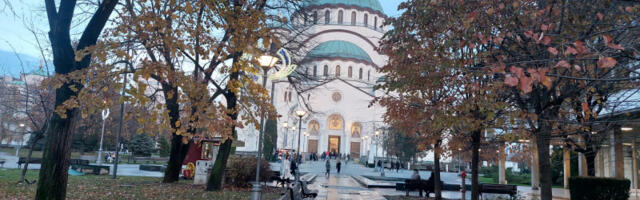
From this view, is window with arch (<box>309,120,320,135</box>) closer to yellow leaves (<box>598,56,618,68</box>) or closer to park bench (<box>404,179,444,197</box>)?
park bench (<box>404,179,444,197</box>)

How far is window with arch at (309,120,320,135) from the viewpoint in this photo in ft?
203

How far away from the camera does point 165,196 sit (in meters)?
11.8

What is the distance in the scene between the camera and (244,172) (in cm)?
1513

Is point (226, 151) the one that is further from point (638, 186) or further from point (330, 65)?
point (330, 65)

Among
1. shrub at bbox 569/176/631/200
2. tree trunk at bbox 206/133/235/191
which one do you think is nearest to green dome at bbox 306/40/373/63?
shrub at bbox 569/176/631/200

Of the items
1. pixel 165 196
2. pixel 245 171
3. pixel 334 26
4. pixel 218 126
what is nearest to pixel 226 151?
pixel 245 171

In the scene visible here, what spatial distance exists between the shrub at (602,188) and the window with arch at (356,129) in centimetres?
4727

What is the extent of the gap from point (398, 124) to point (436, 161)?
77.4 inches

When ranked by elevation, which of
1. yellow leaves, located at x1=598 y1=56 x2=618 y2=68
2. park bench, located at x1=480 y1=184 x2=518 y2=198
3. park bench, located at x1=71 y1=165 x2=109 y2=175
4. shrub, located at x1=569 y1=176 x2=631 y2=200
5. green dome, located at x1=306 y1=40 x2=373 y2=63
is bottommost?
park bench, located at x1=71 y1=165 x2=109 y2=175

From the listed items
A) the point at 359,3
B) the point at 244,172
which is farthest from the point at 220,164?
the point at 359,3

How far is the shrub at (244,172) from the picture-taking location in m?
15.1

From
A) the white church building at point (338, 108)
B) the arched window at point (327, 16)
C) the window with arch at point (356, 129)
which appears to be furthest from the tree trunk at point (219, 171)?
the arched window at point (327, 16)

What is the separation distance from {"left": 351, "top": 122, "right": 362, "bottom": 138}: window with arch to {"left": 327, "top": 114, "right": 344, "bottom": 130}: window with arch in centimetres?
164

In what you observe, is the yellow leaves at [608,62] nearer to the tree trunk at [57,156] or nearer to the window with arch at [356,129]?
the tree trunk at [57,156]
